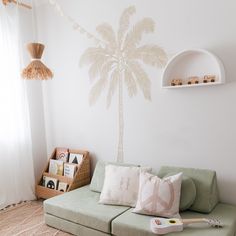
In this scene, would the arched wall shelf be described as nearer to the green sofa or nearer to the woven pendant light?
the green sofa

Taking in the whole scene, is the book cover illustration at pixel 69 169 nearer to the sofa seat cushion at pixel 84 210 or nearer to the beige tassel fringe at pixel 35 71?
the sofa seat cushion at pixel 84 210

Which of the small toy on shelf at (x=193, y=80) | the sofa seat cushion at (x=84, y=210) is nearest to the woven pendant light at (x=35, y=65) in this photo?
the sofa seat cushion at (x=84, y=210)

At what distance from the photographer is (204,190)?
245 cm

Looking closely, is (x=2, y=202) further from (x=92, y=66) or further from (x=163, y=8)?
(x=163, y=8)

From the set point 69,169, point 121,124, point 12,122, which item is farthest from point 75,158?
point 12,122

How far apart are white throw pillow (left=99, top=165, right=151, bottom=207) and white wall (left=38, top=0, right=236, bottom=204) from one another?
16.2 inches

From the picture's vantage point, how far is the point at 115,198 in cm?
269

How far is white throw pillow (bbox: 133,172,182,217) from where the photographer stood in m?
2.34

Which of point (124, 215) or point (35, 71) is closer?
point (124, 215)

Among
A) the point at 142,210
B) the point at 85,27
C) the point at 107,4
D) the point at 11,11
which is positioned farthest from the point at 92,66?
the point at 142,210

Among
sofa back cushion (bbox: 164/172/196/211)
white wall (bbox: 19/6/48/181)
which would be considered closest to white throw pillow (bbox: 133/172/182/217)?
sofa back cushion (bbox: 164/172/196/211)

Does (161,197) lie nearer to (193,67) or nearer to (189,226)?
(189,226)

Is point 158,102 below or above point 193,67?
below

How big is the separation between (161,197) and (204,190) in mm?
420
